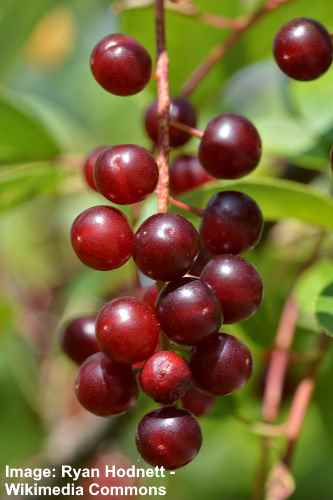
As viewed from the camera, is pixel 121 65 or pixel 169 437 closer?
pixel 169 437

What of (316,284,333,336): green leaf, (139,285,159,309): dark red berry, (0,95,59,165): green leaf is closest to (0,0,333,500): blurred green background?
(0,95,59,165): green leaf

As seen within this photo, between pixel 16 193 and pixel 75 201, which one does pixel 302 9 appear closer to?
pixel 16 193

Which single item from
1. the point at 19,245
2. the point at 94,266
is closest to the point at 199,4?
the point at 94,266

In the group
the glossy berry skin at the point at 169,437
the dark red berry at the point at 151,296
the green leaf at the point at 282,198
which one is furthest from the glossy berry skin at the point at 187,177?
the glossy berry skin at the point at 169,437

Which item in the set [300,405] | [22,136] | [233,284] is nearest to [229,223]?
[233,284]

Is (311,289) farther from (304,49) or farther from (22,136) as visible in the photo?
(22,136)

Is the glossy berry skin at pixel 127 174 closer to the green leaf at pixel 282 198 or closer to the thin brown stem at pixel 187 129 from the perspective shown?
the thin brown stem at pixel 187 129
